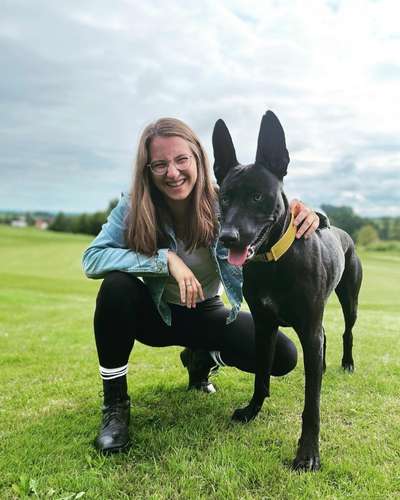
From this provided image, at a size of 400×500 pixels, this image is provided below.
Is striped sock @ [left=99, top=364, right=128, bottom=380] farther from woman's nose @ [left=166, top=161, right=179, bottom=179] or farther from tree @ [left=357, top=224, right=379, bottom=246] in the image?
tree @ [left=357, top=224, right=379, bottom=246]

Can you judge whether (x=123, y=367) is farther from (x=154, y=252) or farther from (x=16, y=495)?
(x=16, y=495)

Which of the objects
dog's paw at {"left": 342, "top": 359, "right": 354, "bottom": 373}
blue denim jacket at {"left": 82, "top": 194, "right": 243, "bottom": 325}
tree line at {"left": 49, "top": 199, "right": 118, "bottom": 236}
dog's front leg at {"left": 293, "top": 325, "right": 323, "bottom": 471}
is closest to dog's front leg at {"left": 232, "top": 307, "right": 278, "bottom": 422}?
blue denim jacket at {"left": 82, "top": 194, "right": 243, "bottom": 325}

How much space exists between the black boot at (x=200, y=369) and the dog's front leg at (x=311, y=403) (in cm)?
116

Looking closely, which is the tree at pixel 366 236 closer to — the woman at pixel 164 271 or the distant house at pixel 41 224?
the distant house at pixel 41 224

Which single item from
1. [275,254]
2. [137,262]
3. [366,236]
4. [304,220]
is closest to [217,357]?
[137,262]

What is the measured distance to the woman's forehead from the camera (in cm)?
302

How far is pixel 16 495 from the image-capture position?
7.41 ft

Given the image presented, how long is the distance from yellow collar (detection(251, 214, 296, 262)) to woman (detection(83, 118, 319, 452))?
82 mm

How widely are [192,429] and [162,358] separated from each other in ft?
6.63

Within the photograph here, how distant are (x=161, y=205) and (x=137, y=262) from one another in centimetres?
50

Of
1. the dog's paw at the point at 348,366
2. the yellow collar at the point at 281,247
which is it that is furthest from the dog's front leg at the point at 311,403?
the dog's paw at the point at 348,366

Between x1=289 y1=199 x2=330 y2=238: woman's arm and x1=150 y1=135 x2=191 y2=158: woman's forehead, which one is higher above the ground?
x1=150 y1=135 x2=191 y2=158: woman's forehead

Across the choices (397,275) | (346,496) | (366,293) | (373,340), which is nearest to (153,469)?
(346,496)

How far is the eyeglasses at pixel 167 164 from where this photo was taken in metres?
3.03
